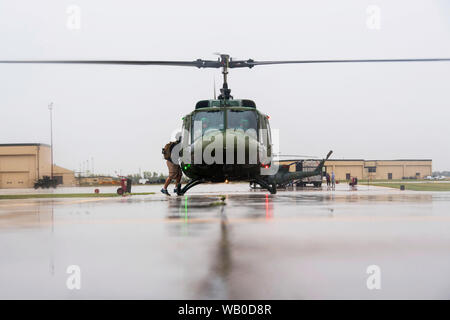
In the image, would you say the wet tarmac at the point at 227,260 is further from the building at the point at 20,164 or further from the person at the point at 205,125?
the building at the point at 20,164

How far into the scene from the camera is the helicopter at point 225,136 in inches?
376

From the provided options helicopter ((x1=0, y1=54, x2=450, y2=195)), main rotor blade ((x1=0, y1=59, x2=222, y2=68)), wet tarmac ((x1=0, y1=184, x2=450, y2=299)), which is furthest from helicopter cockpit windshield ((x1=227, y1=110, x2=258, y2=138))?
wet tarmac ((x1=0, y1=184, x2=450, y2=299))

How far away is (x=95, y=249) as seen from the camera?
5.59 m

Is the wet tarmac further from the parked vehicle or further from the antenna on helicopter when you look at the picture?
the parked vehicle

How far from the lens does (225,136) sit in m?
9.54

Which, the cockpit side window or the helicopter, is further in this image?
the cockpit side window

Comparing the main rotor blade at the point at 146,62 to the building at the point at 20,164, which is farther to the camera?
the building at the point at 20,164

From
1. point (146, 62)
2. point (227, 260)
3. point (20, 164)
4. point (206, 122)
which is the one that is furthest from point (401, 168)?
point (227, 260)

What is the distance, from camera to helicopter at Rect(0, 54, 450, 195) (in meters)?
9.56

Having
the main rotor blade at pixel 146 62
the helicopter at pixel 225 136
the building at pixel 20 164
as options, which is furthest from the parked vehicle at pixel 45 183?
the helicopter at pixel 225 136

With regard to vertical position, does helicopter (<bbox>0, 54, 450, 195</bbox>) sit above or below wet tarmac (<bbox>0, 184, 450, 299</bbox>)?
above

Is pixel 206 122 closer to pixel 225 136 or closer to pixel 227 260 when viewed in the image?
pixel 225 136

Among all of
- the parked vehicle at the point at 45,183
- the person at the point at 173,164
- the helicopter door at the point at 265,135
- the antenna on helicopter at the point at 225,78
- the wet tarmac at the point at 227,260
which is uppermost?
the antenna on helicopter at the point at 225,78
